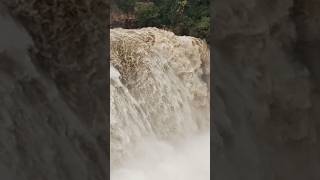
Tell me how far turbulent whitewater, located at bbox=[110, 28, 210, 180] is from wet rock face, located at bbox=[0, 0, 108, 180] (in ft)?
18.7

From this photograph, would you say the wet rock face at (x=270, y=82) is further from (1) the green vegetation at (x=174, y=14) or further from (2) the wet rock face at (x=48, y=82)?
(1) the green vegetation at (x=174, y=14)

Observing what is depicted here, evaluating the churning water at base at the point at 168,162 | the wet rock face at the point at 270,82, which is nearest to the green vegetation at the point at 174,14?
the churning water at base at the point at 168,162

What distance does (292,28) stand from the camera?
2.75ft

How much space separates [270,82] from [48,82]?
33 cm

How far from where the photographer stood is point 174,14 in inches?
431

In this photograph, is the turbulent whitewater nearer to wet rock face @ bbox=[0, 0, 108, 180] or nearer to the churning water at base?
the churning water at base

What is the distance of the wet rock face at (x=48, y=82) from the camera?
0.83 meters

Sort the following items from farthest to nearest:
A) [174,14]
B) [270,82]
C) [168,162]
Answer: [174,14]
[168,162]
[270,82]

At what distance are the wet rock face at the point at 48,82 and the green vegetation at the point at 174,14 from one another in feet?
31.3

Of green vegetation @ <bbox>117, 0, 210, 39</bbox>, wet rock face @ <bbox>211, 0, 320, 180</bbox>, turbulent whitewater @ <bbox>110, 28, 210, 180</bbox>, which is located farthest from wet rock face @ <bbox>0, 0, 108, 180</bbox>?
green vegetation @ <bbox>117, 0, 210, 39</bbox>

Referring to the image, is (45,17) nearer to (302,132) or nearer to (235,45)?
(235,45)

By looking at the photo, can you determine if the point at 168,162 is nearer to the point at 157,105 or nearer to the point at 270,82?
the point at 157,105

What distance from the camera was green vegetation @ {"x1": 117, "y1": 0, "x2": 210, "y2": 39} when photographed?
1057cm

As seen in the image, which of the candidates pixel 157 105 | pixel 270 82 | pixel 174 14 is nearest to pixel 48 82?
pixel 270 82
